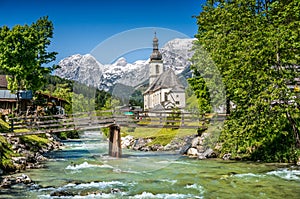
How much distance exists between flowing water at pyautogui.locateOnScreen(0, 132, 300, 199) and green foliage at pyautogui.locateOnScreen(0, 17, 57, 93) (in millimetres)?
20440

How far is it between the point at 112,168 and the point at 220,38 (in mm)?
11140

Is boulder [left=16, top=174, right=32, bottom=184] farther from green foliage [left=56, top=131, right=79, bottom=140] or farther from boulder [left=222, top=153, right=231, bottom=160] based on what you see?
green foliage [left=56, top=131, right=79, bottom=140]

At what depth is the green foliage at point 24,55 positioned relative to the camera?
38188mm

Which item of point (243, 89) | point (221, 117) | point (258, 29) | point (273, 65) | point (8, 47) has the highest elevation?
point (8, 47)

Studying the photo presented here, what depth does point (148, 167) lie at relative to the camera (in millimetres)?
20875

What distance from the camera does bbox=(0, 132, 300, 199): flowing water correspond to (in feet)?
42.9

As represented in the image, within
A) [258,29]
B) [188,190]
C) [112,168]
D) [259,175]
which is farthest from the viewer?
[112,168]

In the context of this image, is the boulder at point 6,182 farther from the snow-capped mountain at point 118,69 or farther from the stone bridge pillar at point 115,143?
the stone bridge pillar at point 115,143

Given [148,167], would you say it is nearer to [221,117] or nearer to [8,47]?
[221,117]

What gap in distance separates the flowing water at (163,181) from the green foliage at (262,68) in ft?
7.86

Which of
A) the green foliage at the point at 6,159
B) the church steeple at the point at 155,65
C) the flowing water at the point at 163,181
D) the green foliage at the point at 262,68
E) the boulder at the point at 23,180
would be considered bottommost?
the flowing water at the point at 163,181

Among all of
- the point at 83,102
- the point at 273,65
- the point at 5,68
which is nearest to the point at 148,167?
the point at 273,65

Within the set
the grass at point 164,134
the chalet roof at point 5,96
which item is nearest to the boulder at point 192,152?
the grass at point 164,134

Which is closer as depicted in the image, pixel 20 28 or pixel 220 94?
pixel 220 94
